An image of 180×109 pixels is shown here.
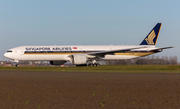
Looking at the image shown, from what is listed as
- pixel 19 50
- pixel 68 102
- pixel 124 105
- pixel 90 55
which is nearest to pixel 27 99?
pixel 68 102

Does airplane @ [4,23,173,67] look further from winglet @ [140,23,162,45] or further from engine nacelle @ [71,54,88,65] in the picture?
winglet @ [140,23,162,45]

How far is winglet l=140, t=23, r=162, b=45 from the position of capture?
44.3 meters

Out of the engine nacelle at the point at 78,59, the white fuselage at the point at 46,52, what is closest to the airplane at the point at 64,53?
the white fuselage at the point at 46,52

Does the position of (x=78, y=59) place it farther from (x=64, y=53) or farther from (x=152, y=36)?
(x=152, y=36)

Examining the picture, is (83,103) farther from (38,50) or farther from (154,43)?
(154,43)

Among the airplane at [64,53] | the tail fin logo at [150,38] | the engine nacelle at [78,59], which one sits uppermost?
the tail fin logo at [150,38]

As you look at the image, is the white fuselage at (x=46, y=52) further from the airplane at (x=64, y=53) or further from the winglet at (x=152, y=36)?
the winglet at (x=152, y=36)

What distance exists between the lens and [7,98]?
8.15 meters

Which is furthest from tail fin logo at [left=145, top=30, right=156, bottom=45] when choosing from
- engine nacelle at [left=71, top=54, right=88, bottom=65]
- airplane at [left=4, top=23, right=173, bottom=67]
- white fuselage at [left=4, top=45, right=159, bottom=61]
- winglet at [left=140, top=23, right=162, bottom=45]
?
engine nacelle at [left=71, top=54, right=88, bottom=65]

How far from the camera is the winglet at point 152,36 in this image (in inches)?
1745

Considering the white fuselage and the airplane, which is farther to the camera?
the white fuselage

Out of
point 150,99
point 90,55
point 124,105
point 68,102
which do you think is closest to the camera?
point 124,105

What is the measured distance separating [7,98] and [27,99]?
2.49ft

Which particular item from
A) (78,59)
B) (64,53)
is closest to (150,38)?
(78,59)
